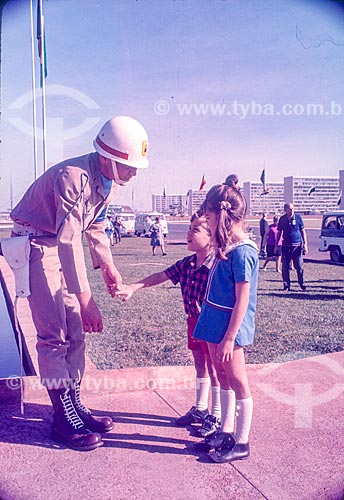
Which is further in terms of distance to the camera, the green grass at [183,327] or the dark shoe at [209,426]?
the green grass at [183,327]

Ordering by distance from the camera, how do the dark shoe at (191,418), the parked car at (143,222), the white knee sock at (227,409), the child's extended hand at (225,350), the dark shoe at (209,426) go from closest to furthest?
the child's extended hand at (225,350), the white knee sock at (227,409), the dark shoe at (209,426), the dark shoe at (191,418), the parked car at (143,222)

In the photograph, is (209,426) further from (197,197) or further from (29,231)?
(197,197)

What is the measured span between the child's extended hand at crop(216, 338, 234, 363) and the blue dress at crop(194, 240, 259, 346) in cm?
7

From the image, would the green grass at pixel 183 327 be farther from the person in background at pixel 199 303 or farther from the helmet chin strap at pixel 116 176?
Result: the helmet chin strap at pixel 116 176

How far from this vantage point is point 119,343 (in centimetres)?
587

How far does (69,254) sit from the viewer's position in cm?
295

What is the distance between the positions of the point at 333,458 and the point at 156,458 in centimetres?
91

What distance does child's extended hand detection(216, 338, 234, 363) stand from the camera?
283cm

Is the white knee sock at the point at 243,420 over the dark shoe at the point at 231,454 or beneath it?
over

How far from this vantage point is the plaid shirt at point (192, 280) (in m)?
3.40

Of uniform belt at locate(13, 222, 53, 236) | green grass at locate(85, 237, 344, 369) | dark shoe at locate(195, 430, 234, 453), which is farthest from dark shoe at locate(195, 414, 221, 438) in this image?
green grass at locate(85, 237, 344, 369)

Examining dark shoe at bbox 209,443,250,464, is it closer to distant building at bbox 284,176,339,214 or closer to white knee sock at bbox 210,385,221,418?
white knee sock at bbox 210,385,221,418

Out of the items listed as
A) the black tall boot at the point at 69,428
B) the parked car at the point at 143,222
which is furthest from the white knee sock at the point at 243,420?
the parked car at the point at 143,222

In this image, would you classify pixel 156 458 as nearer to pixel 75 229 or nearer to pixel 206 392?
pixel 206 392
